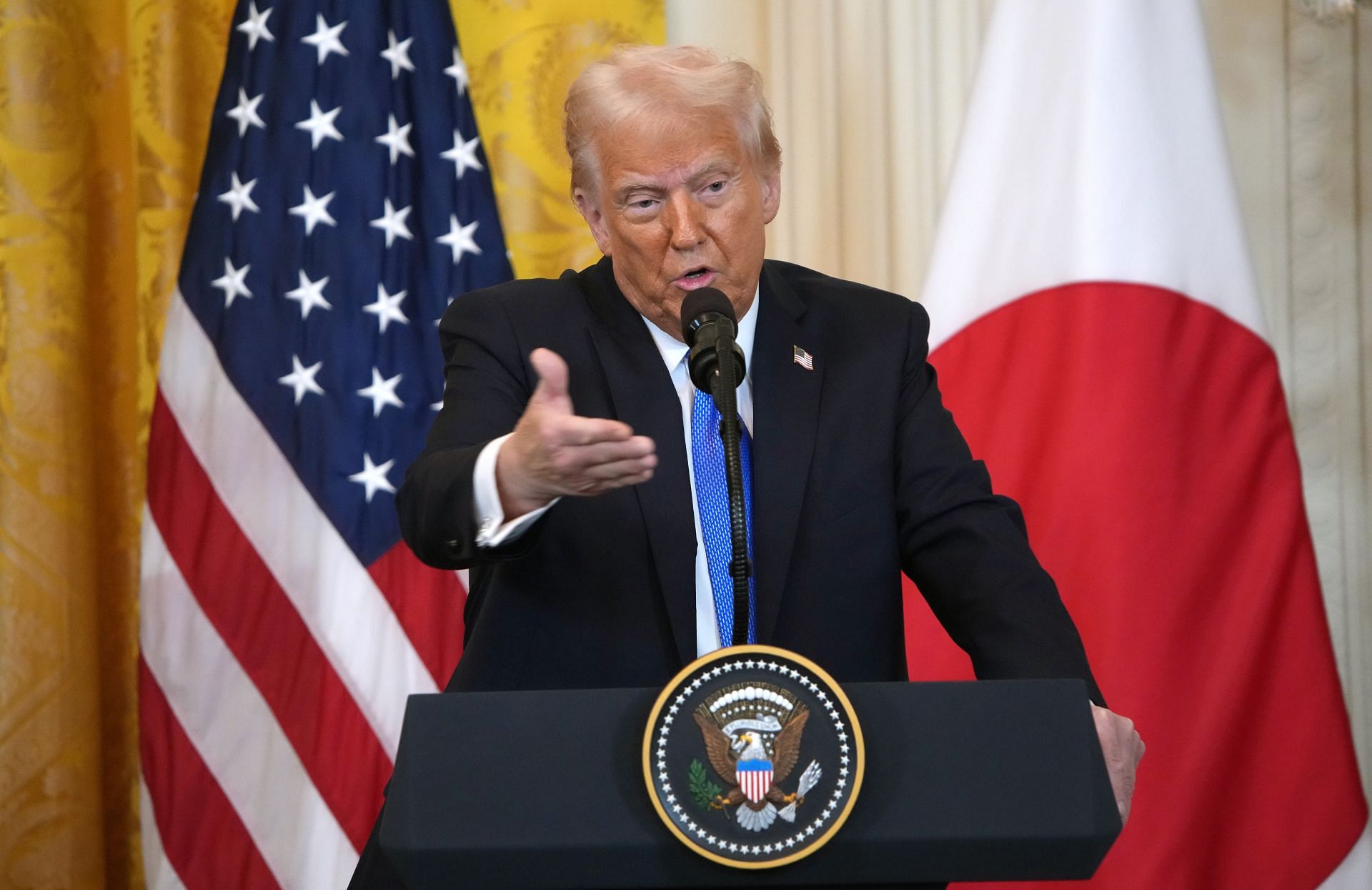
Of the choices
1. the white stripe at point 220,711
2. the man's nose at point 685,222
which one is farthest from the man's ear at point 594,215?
the white stripe at point 220,711

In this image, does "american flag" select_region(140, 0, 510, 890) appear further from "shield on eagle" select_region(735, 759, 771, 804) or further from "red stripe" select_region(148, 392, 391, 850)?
"shield on eagle" select_region(735, 759, 771, 804)

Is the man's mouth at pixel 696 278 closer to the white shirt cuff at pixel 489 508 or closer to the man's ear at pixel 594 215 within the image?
the man's ear at pixel 594 215

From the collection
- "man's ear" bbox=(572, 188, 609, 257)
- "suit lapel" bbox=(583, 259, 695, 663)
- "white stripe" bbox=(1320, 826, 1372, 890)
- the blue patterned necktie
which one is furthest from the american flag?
"white stripe" bbox=(1320, 826, 1372, 890)

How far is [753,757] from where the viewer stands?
95 cm

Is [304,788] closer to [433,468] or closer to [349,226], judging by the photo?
[349,226]

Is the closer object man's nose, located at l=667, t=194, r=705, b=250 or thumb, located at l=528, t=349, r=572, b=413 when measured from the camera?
thumb, located at l=528, t=349, r=572, b=413

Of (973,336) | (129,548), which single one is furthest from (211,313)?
(973,336)

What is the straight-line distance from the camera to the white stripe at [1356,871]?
2.29m

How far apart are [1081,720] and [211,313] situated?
2.46 meters

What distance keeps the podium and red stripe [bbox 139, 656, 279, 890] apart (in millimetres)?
2189

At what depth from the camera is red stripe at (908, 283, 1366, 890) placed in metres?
2.32

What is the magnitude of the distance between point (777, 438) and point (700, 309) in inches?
12.4

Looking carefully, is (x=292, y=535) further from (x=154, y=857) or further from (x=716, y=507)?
(x=716, y=507)

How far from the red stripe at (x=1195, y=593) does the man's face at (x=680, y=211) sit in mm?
1013
